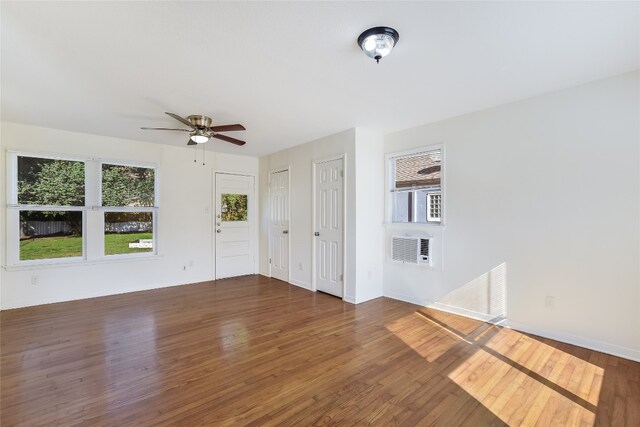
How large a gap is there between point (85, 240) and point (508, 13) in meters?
5.70

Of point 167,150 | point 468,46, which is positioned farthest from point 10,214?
point 468,46

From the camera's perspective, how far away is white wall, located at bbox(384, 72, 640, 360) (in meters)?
2.63

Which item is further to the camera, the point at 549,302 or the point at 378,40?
the point at 549,302

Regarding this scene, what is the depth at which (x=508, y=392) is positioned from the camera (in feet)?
6.98

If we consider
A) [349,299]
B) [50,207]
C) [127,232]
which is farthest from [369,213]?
[50,207]

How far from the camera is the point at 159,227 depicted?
16.8 feet

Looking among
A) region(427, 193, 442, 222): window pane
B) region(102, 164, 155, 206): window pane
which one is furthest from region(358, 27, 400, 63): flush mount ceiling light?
region(102, 164, 155, 206): window pane

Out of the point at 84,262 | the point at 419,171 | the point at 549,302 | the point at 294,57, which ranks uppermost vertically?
the point at 294,57

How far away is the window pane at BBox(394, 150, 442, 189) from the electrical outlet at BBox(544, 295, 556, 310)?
67.5 inches

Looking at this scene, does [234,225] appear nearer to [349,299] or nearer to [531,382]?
[349,299]

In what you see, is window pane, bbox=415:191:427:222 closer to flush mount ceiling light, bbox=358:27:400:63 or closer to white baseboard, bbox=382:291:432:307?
white baseboard, bbox=382:291:432:307

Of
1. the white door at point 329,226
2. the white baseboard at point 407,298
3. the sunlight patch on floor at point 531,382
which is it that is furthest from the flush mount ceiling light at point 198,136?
the sunlight patch on floor at point 531,382

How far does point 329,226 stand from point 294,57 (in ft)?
8.93

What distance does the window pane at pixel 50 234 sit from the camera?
13.6 ft
